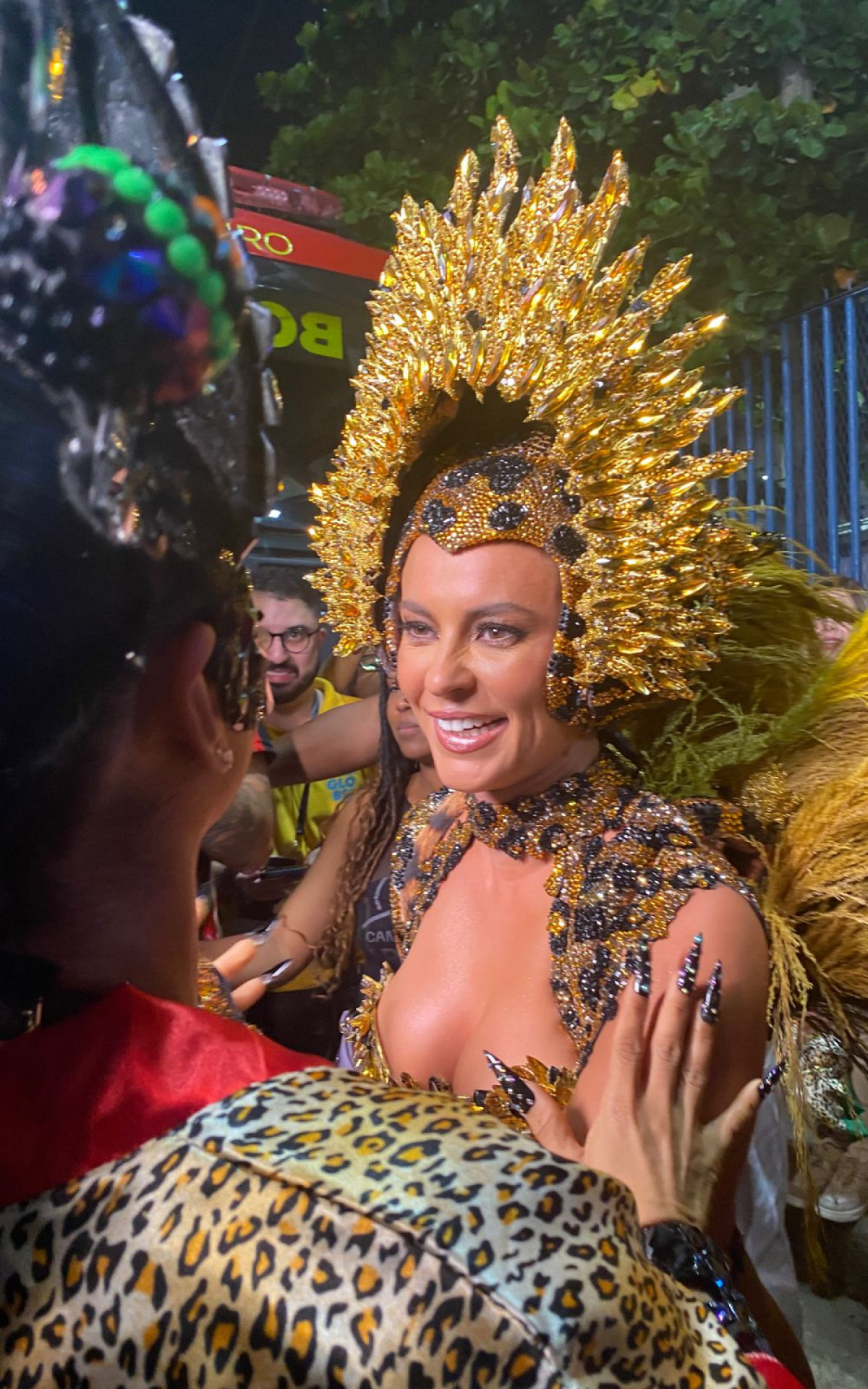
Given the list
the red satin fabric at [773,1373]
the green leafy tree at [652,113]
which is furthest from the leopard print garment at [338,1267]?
the green leafy tree at [652,113]

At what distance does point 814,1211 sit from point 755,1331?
0.48 metres

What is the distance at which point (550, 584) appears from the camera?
0.97 m

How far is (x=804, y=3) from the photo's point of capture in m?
1.67

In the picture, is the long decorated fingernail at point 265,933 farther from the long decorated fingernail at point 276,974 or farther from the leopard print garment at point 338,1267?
the leopard print garment at point 338,1267

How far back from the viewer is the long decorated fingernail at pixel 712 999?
0.84m

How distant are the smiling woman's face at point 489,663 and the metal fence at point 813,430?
3.22 feet

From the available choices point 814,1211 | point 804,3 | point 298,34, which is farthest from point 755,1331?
point 804,3

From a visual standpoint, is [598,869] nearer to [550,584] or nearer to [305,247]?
[550,584]

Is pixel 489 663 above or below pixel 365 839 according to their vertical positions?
above

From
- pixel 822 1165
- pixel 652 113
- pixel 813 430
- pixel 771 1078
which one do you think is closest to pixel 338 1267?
pixel 771 1078

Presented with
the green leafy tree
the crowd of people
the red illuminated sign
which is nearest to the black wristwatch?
the crowd of people

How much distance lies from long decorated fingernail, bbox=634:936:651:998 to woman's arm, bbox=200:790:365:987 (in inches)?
20.8

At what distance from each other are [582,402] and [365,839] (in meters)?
0.67

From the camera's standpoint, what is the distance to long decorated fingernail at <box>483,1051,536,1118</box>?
0.88 meters
